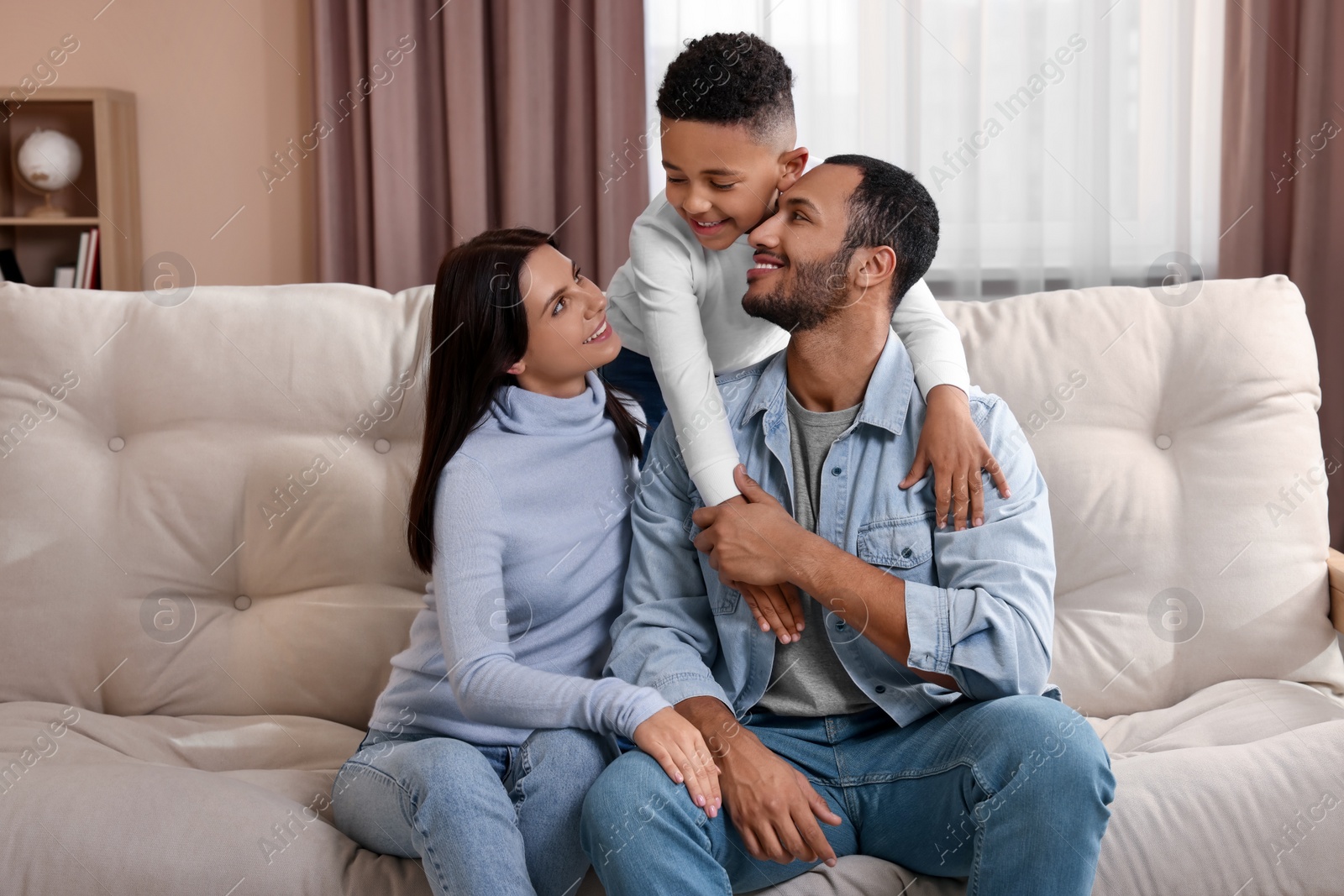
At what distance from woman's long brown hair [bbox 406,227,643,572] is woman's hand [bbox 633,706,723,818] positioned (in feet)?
1.30

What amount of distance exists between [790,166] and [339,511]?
33.6 inches

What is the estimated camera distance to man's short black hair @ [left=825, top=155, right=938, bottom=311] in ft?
4.37

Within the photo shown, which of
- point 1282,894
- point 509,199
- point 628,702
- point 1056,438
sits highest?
point 509,199

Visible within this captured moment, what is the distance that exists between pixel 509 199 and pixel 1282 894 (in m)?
2.27

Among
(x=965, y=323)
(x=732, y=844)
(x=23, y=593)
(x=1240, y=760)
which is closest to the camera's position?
(x=732, y=844)

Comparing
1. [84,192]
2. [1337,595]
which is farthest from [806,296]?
[84,192]

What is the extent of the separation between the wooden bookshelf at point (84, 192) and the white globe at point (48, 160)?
5 centimetres

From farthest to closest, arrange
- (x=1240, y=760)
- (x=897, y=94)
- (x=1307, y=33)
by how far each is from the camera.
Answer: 1. (x=897, y=94)
2. (x=1307, y=33)
3. (x=1240, y=760)

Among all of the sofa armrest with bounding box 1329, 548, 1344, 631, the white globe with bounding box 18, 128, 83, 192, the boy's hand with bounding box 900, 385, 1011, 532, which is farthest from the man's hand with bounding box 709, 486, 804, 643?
the white globe with bounding box 18, 128, 83, 192

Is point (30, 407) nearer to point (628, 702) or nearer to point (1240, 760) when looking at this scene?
point (628, 702)

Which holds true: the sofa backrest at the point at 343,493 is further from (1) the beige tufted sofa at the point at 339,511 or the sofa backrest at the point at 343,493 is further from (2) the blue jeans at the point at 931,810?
(2) the blue jeans at the point at 931,810


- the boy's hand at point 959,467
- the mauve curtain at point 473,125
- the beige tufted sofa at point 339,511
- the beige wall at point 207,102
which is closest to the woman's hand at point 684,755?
the boy's hand at point 959,467

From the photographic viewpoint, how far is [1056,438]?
1.60m

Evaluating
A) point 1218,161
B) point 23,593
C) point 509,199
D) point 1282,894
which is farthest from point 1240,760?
point 509,199
